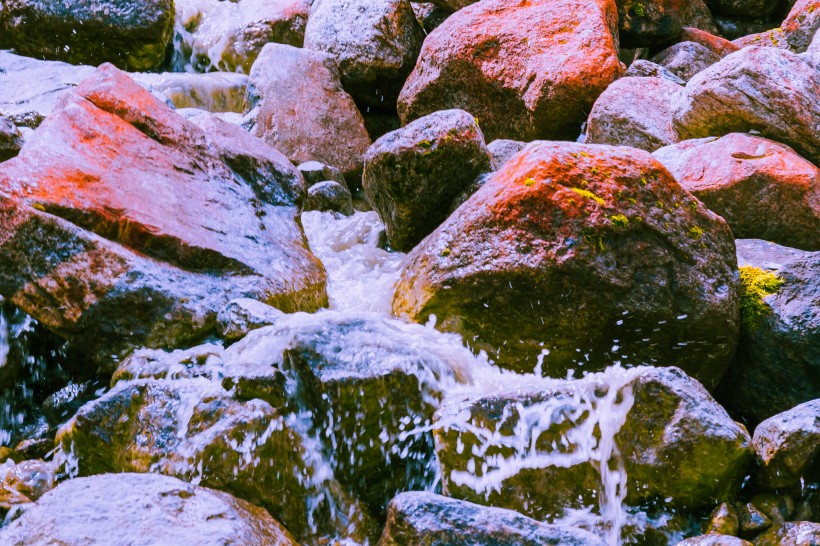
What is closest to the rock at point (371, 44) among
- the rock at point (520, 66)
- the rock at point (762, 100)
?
the rock at point (520, 66)

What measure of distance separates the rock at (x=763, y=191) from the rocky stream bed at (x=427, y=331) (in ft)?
0.07

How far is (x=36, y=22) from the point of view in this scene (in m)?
10.0

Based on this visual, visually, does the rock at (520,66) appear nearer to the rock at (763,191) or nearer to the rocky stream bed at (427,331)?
the rocky stream bed at (427,331)

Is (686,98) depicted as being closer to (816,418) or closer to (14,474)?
(816,418)

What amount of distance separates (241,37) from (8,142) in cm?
587

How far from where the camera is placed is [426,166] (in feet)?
19.0

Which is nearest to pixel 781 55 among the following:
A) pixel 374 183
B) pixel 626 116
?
pixel 626 116

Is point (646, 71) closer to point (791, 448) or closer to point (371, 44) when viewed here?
point (371, 44)

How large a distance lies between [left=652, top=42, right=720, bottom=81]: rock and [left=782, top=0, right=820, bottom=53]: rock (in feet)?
2.79

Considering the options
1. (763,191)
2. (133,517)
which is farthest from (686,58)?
(133,517)

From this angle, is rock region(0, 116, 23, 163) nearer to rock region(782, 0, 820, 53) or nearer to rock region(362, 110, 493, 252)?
rock region(362, 110, 493, 252)

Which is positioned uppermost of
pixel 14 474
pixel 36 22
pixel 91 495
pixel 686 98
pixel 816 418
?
pixel 36 22

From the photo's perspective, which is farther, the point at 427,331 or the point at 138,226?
the point at 138,226

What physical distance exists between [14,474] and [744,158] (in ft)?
17.3
